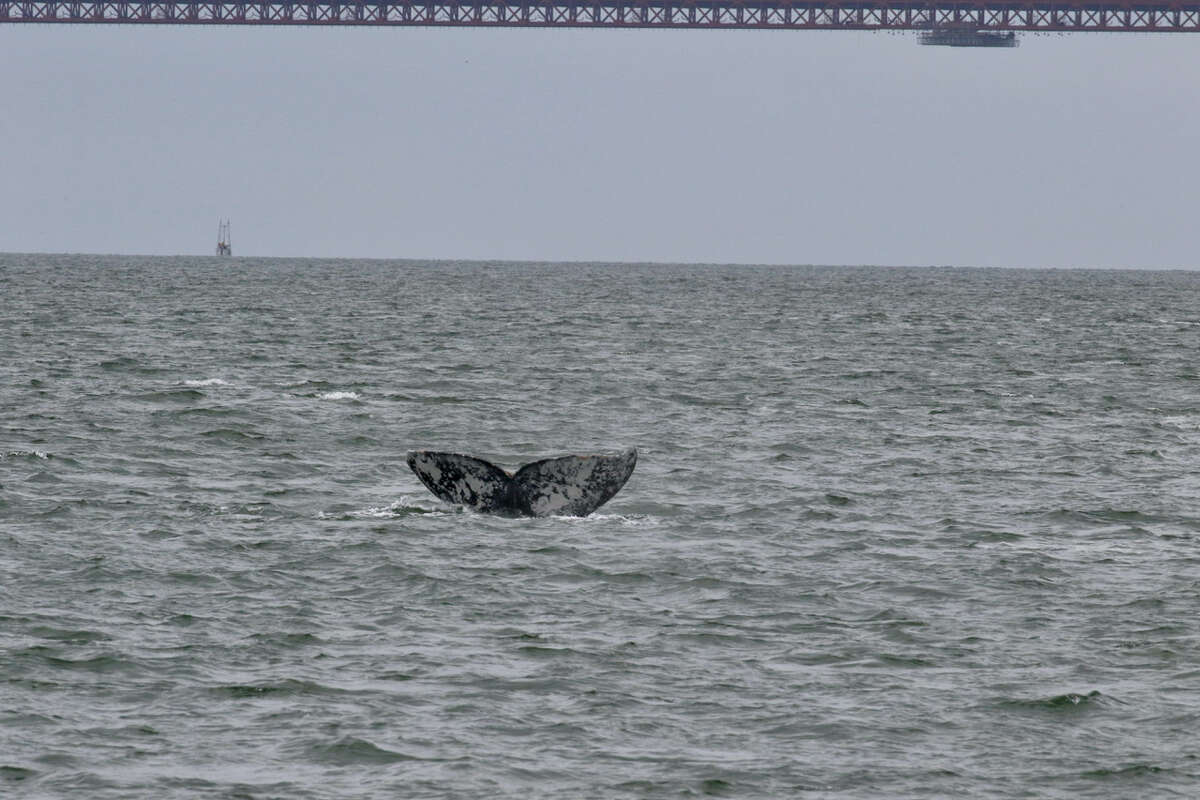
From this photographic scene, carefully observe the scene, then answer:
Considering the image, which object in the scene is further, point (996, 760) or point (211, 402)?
point (211, 402)

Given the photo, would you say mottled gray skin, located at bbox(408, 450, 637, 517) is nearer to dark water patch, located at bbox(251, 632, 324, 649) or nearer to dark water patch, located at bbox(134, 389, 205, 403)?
dark water patch, located at bbox(251, 632, 324, 649)

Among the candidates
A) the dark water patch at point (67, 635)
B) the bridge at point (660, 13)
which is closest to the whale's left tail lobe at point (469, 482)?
the dark water patch at point (67, 635)

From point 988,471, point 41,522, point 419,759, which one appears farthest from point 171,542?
point 988,471

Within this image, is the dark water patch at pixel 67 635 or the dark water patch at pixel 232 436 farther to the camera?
the dark water patch at pixel 232 436

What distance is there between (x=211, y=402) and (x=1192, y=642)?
20.7m

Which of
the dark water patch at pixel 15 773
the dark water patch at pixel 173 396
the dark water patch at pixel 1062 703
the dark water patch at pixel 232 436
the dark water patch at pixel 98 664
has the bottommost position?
the dark water patch at pixel 15 773

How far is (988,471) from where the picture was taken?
80.7 ft

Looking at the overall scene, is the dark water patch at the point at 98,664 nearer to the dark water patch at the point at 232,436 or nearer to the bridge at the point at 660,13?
the dark water patch at the point at 232,436

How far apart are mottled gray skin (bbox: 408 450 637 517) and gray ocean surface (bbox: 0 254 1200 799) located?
35 centimetres

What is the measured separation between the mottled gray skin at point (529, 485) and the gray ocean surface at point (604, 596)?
0.35 m

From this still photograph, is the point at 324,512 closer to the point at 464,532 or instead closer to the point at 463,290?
the point at 464,532

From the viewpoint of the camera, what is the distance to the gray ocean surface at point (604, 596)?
11312 mm

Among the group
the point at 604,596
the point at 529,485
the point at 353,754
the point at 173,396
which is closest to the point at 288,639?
the point at 353,754

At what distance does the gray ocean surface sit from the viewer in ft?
37.1
